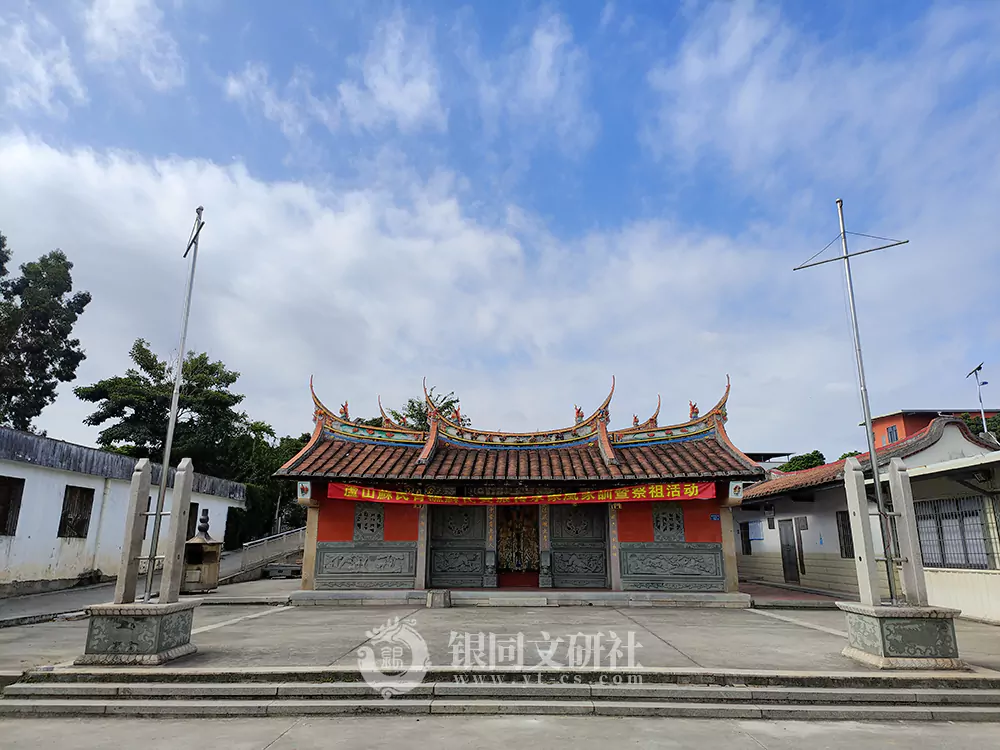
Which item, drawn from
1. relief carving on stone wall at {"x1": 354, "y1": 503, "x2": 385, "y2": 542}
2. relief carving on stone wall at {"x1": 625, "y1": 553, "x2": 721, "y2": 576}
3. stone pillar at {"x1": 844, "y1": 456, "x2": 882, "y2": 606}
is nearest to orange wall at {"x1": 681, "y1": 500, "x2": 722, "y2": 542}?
relief carving on stone wall at {"x1": 625, "y1": 553, "x2": 721, "y2": 576}

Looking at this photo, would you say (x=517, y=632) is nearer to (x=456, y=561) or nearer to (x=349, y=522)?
(x=456, y=561)

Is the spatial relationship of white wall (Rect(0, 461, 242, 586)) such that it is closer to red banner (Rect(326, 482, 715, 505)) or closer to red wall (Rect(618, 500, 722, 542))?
red banner (Rect(326, 482, 715, 505))

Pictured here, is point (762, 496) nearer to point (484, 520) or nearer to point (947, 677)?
point (484, 520)

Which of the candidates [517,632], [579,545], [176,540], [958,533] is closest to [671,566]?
[579,545]

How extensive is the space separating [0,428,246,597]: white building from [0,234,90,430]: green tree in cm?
1400

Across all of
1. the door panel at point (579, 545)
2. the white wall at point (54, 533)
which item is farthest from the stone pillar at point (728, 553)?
the white wall at point (54, 533)

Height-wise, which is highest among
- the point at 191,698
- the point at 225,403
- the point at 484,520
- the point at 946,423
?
the point at 225,403

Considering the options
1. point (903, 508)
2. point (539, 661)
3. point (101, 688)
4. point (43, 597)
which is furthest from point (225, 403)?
point (903, 508)

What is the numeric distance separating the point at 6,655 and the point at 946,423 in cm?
1773

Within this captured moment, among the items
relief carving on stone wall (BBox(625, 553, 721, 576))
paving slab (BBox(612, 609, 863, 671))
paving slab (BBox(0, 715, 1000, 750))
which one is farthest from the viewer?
relief carving on stone wall (BBox(625, 553, 721, 576))

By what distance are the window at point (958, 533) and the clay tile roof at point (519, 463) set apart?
10.9 feet


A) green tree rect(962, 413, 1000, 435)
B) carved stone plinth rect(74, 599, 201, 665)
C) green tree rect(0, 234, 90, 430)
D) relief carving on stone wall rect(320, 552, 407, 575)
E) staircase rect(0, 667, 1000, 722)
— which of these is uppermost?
green tree rect(0, 234, 90, 430)

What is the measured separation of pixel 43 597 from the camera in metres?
12.8

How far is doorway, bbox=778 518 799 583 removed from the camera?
1642 cm
